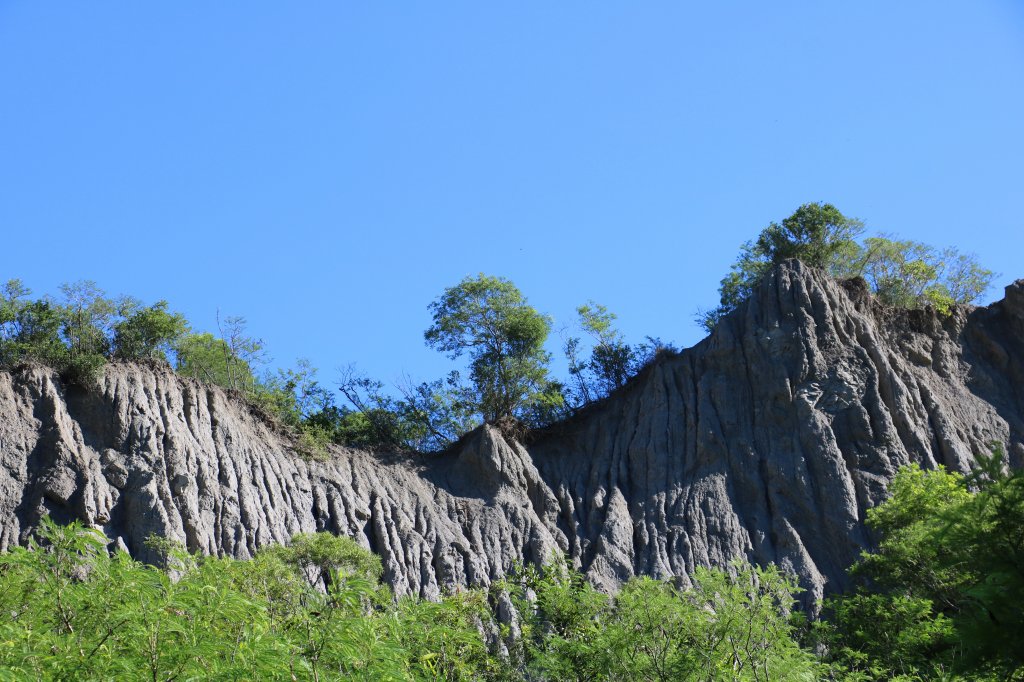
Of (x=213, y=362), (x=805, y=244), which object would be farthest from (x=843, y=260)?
(x=213, y=362)

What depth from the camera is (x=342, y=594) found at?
1246 cm

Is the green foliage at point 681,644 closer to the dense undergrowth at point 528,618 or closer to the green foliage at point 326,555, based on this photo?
the dense undergrowth at point 528,618

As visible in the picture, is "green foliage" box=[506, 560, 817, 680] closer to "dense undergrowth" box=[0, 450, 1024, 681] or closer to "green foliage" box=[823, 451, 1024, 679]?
"dense undergrowth" box=[0, 450, 1024, 681]

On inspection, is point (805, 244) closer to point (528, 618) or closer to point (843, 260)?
point (843, 260)

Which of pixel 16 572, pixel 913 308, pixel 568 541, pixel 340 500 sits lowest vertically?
pixel 16 572

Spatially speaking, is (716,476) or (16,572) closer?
(16,572)

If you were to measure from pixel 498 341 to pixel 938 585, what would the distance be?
15.6 meters

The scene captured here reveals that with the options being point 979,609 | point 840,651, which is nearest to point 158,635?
point 979,609

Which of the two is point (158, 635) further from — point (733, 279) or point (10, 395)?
point (733, 279)

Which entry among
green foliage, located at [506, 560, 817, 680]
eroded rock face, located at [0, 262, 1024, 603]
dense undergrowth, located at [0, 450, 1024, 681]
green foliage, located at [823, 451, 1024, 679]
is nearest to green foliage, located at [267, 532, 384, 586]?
dense undergrowth, located at [0, 450, 1024, 681]

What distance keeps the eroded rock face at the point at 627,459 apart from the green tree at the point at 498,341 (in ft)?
5.12

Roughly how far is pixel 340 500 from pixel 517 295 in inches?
378

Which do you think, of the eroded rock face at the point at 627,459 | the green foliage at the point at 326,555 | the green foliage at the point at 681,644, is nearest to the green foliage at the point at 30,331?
the eroded rock face at the point at 627,459

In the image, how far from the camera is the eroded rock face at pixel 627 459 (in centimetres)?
2639
